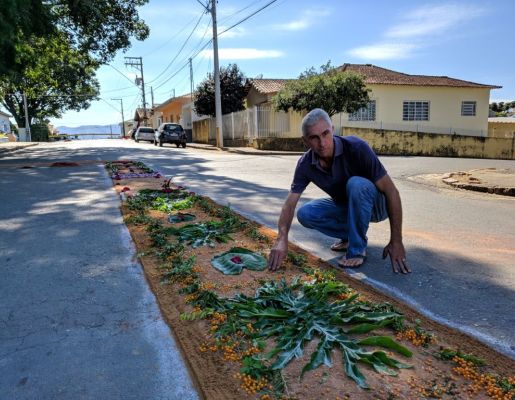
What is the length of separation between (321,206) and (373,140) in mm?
19768

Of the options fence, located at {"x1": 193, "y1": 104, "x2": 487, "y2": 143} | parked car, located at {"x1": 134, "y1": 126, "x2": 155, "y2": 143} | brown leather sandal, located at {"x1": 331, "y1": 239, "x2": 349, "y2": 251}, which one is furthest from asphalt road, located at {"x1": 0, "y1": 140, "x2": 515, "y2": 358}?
parked car, located at {"x1": 134, "y1": 126, "x2": 155, "y2": 143}

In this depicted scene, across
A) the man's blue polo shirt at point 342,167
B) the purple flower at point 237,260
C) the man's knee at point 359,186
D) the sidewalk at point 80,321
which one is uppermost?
the man's blue polo shirt at point 342,167

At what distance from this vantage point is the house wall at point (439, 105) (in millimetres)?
28203

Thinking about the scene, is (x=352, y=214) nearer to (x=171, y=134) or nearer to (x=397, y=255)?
(x=397, y=255)

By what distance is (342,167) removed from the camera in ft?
12.5

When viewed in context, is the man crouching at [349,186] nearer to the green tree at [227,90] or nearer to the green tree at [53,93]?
the green tree at [227,90]

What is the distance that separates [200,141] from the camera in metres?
40.3

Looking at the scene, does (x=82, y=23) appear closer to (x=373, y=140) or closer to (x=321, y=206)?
(x=373, y=140)

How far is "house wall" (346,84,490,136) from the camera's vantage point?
28203mm

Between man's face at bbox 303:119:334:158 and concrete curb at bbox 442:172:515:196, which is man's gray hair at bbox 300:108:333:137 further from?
concrete curb at bbox 442:172:515:196

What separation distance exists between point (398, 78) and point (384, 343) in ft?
97.2

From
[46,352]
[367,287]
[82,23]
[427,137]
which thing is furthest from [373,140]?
[46,352]

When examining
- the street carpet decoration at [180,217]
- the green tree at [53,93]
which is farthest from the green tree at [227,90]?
the street carpet decoration at [180,217]

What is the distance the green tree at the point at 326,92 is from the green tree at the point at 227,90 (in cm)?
1123
